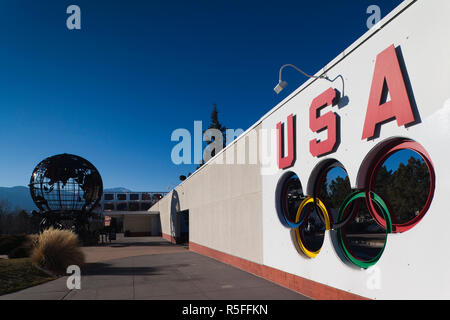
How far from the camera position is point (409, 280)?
17.7 ft

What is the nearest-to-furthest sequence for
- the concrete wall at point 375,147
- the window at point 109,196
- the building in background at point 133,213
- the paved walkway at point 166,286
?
the concrete wall at point 375,147 → the paved walkway at point 166,286 → the building in background at point 133,213 → the window at point 109,196

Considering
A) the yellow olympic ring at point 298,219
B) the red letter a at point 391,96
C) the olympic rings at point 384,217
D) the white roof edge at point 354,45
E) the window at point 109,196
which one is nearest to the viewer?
the red letter a at point 391,96

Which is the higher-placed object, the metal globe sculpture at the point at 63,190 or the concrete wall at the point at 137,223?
the metal globe sculpture at the point at 63,190

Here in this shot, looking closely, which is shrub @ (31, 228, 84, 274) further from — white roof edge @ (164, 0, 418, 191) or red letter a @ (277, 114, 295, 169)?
white roof edge @ (164, 0, 418, 191)

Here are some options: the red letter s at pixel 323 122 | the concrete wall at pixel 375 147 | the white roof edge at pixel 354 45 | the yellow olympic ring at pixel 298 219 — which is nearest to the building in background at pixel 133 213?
the concrete wall at pixel 375 147

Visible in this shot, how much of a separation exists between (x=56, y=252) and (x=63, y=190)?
17.2 m

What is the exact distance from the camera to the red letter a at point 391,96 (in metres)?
5.41

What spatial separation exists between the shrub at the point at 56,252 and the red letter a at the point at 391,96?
11.8 metres

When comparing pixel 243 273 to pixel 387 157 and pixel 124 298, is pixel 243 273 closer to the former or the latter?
pixel 124 298

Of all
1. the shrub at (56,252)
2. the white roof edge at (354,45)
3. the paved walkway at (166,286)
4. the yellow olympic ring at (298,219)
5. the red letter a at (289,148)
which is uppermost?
the white roof edge at (354,45)

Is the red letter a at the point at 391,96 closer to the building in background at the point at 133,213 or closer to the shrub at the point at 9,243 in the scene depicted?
the shrub at the point at 9,243

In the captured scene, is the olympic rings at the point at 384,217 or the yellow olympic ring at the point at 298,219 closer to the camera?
the olympic rings at the point at 384,217

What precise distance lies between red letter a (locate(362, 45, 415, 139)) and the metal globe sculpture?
27758 mm
